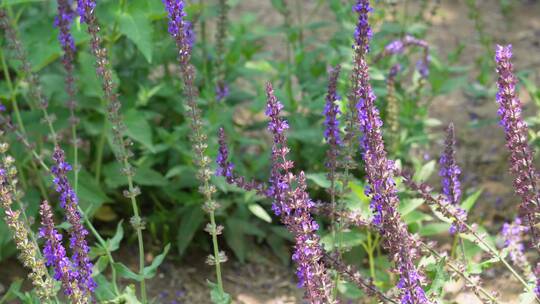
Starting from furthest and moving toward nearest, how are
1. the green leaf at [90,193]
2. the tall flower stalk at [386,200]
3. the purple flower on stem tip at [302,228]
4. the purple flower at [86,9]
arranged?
1. the green leaf at [90,193]
2. the purple flower at [86,9]
3. the purple flower on stem tip at [302,228]
4. the tall flower stalk at [386,200]

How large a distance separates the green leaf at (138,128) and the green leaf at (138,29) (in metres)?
0.60

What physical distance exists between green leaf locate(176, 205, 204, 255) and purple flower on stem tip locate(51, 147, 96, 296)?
1755 millimetres

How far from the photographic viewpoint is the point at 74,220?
331cm

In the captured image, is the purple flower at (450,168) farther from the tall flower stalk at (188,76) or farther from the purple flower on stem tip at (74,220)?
the purple flower on stem tip at (74,220)

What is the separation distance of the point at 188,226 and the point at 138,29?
4.53 ft

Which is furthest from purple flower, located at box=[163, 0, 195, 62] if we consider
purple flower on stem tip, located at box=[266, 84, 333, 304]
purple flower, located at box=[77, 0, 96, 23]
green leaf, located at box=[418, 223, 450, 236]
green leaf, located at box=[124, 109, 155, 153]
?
green leaf, located at box=[418, 223, 450, 236]

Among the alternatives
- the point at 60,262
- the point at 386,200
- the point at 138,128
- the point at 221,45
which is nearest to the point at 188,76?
the point at 60,262

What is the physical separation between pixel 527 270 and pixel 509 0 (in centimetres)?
561

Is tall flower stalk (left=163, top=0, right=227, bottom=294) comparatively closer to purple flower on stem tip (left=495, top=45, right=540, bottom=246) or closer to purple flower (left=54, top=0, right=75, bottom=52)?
purple flower (left=54, top=0, right=75, bottom=52)

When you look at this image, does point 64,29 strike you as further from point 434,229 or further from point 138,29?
point 434,229

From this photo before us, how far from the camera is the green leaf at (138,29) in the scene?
174 inches

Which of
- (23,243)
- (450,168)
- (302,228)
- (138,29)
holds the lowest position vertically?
(23,243)

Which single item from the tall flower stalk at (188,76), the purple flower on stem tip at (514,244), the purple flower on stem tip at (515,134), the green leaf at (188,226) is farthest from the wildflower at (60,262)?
the purple flower on stem tip at (514,244)

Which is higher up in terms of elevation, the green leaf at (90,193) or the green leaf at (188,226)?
the green leaf at (90,193)
